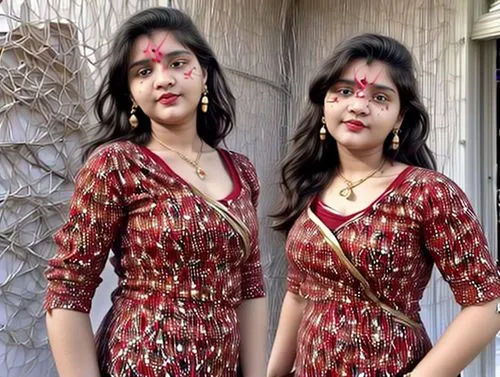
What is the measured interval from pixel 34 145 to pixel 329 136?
0.71 metres

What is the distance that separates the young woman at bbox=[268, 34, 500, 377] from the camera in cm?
112

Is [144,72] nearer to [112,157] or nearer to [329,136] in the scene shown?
[112,157]

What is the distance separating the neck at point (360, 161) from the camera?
1.28m

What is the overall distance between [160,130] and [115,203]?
0.20 meters

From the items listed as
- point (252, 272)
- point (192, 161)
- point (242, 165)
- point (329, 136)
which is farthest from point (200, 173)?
point (329, 136)

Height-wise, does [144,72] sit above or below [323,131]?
above

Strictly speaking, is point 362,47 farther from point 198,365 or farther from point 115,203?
point 198,365

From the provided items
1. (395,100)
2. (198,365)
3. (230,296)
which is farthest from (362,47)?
(198,365)

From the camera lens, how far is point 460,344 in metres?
1.11

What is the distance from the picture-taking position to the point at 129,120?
1.21m

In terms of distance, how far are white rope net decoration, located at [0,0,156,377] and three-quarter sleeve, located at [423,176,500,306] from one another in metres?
0.94

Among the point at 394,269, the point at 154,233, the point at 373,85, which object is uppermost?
the point at 373,85

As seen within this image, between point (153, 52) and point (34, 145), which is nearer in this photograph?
point (153, 52)

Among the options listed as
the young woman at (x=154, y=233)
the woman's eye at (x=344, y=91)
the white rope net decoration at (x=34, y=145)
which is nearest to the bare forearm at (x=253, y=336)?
the young woman at (x=154, y=233)
